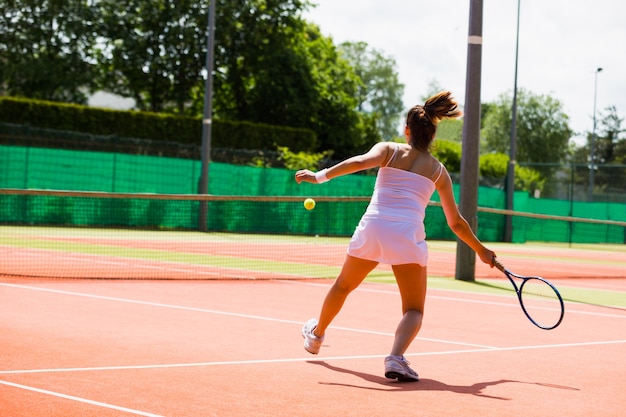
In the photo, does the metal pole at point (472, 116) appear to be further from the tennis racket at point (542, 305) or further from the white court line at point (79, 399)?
the white court line at point (79, 399)

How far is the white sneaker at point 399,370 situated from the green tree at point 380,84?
101 meters

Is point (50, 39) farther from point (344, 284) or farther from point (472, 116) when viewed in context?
point (344, 284)

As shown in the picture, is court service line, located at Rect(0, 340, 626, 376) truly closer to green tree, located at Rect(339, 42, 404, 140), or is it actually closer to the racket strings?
the racket strings

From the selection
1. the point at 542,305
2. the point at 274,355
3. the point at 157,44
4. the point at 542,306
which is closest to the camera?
the point at 274,355

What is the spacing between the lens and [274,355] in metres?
6.84

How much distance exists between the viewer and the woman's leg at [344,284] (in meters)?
6.33

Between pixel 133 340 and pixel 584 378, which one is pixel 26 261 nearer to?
pixel 133 340

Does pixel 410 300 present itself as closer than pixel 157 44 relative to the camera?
Yes

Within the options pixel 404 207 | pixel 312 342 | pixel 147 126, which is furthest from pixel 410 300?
pixel 147 126

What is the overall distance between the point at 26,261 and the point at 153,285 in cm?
349

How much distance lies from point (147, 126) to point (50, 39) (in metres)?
9.54

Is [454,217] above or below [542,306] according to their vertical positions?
above

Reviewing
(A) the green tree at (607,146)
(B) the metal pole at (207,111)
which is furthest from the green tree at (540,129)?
(B) the metal pole at (207,111)

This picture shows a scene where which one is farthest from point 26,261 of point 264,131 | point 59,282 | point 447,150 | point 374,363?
point 447,150
